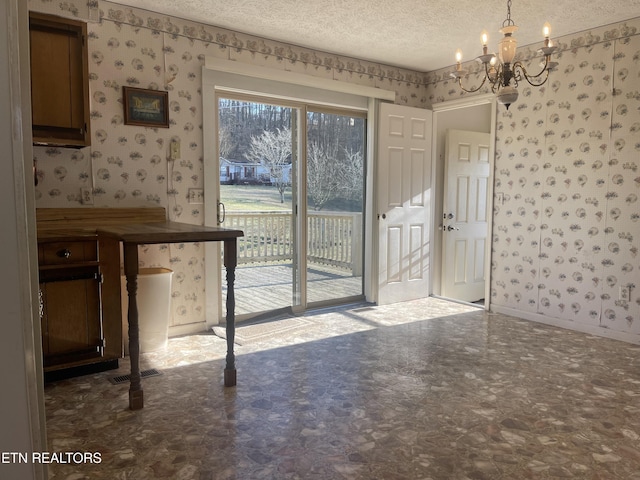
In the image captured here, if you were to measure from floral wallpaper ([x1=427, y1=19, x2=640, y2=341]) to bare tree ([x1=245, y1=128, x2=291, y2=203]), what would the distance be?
6.90 ft

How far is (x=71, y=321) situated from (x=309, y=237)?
250cm

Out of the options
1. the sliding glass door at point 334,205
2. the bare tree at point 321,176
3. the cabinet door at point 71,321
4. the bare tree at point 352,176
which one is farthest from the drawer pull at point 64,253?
the bare tree at point 352,176

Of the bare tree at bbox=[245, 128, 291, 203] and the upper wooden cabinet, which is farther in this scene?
the bare tree at bbox=[245, 128, 291, 203]

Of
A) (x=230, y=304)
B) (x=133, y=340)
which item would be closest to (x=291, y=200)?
(x=230, y=304)

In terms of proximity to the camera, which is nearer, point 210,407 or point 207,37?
point 210,407

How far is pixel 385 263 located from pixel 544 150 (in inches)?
74.1

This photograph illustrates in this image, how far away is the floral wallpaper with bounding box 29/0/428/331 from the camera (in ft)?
10.9

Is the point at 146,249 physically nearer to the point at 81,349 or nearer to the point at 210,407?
the point at 81,349

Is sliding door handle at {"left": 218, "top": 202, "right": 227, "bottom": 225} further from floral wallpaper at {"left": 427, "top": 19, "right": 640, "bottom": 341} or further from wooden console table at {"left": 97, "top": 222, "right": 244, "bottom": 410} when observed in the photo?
floral wallpaper at {"left": 427, "top": 19, "right": 640, "bottom": 341}

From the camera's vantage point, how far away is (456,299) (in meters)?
5.51

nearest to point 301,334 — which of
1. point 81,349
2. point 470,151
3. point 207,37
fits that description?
point 81,349

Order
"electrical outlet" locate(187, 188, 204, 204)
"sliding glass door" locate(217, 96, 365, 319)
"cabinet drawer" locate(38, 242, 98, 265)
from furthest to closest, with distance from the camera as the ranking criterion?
"sliding glass door" locate(217, 96, 365, 319) → "electrical outlet" locate(187, 188, 204, 204) → "cabinet drawer" locate(38, 242, 98, 265)

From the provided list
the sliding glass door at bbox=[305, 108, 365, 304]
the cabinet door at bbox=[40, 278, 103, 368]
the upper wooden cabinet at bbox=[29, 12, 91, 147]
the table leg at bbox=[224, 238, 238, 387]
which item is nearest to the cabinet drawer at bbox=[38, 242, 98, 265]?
the cabinet door at bbox=[40, 278, 103, 368]

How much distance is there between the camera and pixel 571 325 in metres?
4.09
